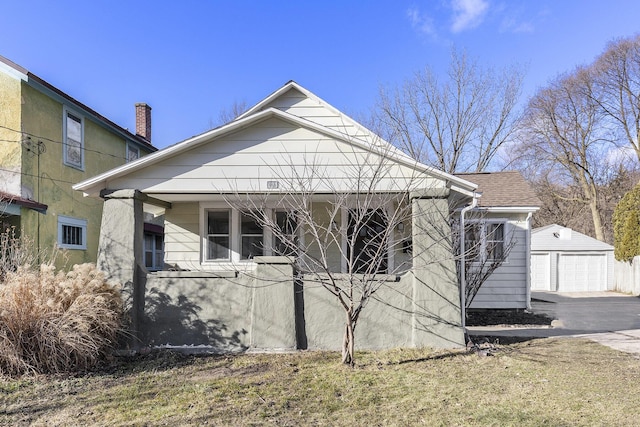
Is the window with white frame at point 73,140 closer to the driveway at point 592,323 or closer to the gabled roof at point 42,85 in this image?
the gabled roof at point 42,85

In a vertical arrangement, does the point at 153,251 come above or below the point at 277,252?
below

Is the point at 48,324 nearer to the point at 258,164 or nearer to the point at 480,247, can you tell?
the point at 258,164

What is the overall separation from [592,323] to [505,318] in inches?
81.1


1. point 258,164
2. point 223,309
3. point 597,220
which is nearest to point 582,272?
point 597,220

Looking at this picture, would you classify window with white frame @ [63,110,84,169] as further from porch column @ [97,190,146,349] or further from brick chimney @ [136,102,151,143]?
porch column @ [97,190,146,349]

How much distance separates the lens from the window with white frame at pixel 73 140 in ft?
38.6

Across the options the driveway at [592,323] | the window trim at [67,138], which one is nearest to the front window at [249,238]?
the driveway at [592,323]

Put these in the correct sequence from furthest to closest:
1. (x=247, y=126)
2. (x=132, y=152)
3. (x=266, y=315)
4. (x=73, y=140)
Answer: (x=132, y=152) < (x=73, y=140) < (x=247, y=126) < (x=266, y=315)

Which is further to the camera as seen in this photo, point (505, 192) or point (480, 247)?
point (505, 192)

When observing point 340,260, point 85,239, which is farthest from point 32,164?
point 340,260

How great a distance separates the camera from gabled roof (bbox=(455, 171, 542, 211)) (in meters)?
10.9

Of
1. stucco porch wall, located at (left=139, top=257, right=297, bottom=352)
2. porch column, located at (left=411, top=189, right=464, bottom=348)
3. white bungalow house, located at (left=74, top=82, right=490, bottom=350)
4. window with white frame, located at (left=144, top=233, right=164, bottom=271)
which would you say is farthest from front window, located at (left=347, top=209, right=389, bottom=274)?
window with white frame, located at (left=144, top=233, right=164, bottom=271)

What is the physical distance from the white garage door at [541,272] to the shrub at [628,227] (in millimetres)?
2992

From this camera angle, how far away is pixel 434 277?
6723 mm
